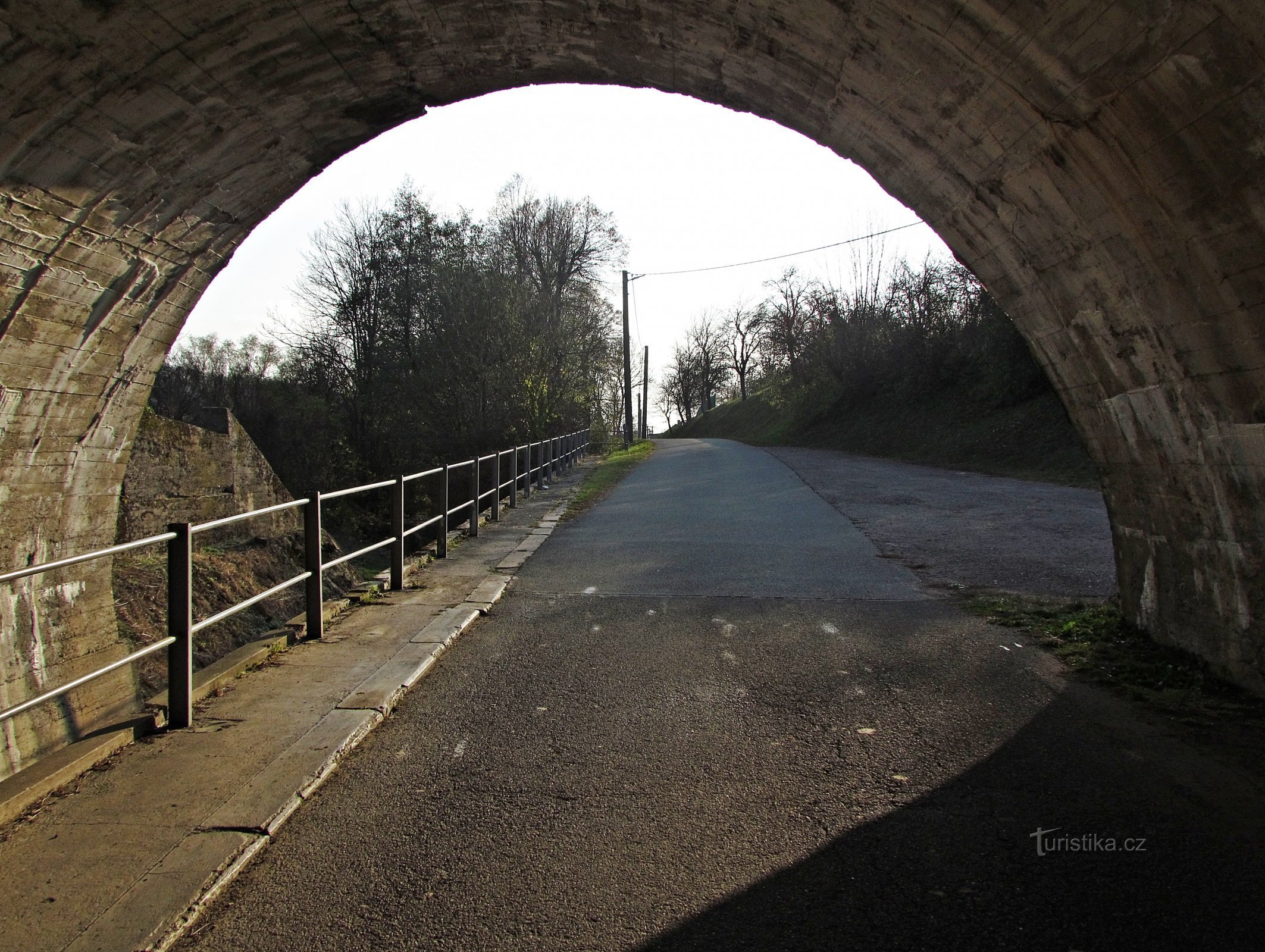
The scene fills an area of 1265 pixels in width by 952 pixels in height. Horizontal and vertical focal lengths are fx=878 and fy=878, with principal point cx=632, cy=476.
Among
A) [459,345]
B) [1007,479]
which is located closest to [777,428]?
[459,345]

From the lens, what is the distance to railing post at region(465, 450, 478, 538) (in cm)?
1163

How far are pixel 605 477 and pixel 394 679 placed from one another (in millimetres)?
16090

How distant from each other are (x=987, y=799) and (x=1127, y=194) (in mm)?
2706

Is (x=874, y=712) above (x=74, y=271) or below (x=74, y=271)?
below

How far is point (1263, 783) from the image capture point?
337 centimetres

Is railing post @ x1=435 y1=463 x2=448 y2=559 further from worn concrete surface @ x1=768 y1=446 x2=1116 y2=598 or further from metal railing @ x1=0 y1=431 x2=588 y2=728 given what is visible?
worn concrete surface @ x1=768 y1=446 x2=1116 y2=598

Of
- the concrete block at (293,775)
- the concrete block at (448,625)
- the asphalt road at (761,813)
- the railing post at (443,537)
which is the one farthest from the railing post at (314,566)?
the railing post at (443,537)

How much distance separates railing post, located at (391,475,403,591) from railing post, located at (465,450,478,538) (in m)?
3.28

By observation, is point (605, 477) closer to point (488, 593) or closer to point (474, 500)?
point (474, 500)

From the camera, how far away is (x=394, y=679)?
4852mm

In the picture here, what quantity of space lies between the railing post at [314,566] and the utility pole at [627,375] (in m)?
29.6

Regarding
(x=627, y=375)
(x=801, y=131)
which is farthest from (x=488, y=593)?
(x=627, y=375)

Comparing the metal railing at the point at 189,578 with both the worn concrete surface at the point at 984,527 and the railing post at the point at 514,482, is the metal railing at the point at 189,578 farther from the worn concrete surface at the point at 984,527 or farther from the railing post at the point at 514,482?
the worn concrete surface at the point at 984,527

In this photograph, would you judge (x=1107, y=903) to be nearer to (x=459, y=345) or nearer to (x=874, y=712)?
(x=874, y=712)
